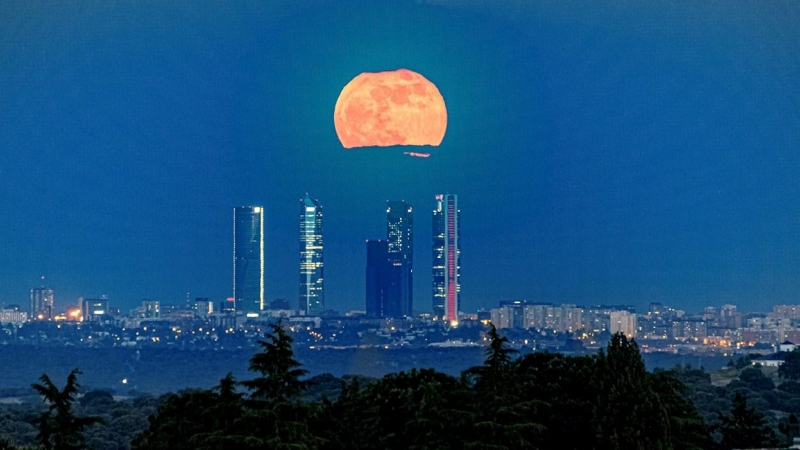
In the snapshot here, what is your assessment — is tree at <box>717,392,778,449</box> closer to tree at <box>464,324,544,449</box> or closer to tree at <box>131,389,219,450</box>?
tree at <box>464,324,544,449</box>

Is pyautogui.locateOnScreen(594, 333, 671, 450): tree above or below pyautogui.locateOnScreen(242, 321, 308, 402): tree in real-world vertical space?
below

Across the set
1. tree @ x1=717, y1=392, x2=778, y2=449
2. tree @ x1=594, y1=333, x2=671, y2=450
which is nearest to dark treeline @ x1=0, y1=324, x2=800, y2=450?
tree @ x1=594, y1=333, x2=671, y2=450

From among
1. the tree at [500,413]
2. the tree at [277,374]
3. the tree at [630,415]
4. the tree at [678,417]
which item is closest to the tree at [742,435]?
the tree at [678,417]

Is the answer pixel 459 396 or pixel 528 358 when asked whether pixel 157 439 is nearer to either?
pixel 459 396

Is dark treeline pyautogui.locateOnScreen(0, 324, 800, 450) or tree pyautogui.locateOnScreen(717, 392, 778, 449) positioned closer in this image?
dark treeline pyautogui.locateOnScreen(0, 324, 800, 450)

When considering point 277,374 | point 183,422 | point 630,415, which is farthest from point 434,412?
point 183,422

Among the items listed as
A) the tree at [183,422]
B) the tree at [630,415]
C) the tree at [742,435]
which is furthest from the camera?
the tree at [742,435]

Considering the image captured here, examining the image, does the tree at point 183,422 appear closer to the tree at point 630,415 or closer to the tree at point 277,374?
the tree at point 277,374

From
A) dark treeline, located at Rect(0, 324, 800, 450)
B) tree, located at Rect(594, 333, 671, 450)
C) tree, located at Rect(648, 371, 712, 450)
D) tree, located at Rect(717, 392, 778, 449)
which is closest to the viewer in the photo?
dark treeline, located at Rect(0, 324, 800, 450)
